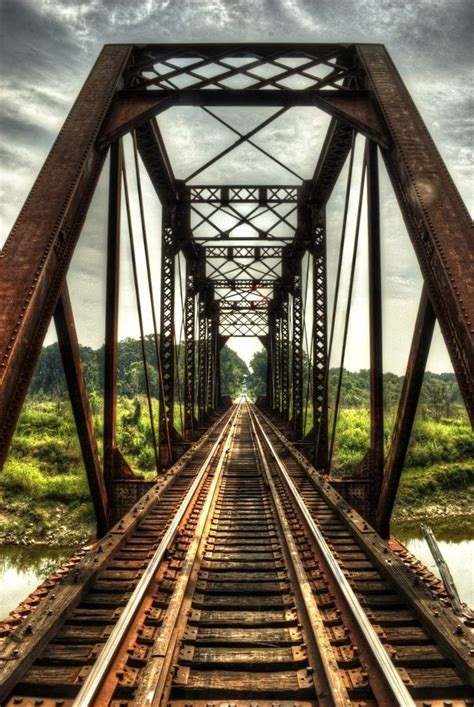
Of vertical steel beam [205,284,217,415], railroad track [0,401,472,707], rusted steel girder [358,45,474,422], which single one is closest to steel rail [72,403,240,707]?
railroad track [0,401,472,707]

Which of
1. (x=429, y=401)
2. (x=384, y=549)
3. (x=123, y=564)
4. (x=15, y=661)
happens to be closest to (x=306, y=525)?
(x=384, y=549)

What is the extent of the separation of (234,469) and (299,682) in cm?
691

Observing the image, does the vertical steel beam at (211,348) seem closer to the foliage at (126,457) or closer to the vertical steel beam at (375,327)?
the foliage at (126,457)

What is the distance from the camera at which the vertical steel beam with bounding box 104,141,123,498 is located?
5.61 meters

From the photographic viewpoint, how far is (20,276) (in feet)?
10.9

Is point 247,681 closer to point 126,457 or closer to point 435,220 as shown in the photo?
point 435,220

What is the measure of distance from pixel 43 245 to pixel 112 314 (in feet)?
7.25

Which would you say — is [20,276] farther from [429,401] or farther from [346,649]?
[429,401]

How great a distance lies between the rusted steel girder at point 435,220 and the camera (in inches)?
127

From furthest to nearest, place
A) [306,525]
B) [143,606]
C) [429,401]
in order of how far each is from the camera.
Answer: [429,401] → [306,525] → [143,606]

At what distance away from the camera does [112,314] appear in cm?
574

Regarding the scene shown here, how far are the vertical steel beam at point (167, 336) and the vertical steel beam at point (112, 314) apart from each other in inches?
132

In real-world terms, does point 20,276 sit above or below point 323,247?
below

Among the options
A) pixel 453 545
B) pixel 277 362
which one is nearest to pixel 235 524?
pixel 453 545
